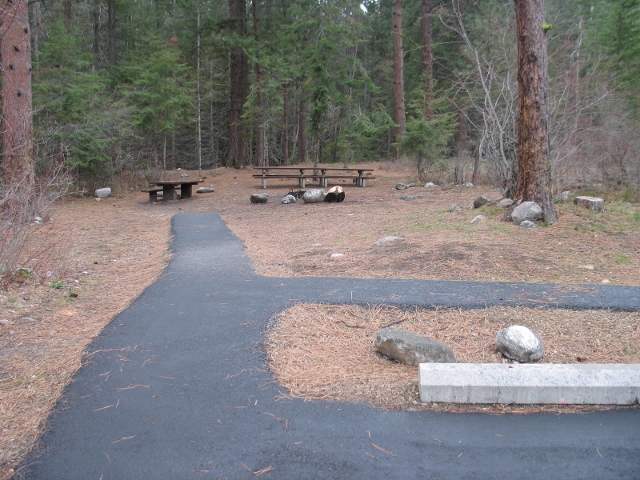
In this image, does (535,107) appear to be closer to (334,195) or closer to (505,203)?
(505,203)

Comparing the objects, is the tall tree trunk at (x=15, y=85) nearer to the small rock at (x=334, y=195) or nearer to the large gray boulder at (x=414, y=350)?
the small rock at (x=334, y=195)

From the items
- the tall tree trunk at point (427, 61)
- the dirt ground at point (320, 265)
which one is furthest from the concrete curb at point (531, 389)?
the tall tree trunk at point (427, 61)

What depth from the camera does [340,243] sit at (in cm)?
915

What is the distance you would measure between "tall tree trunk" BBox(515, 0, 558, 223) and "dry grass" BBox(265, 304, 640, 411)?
4.42m

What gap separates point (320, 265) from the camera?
754 centimetres

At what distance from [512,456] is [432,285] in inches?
133

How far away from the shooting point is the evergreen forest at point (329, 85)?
12.6 metres

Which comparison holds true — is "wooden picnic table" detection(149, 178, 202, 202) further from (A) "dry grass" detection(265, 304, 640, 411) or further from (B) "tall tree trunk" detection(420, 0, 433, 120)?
(A) "dry grass" detection(265, 304, 640, 411)

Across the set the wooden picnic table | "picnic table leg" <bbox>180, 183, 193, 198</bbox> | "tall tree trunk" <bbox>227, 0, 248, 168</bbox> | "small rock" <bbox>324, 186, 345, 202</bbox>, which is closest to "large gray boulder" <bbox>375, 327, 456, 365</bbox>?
"small rock" <bbox>324, 186, 345, 202</bbox>

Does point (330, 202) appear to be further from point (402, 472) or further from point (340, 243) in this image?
point (402, 472)

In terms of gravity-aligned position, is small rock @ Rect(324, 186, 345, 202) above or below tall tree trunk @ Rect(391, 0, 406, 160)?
below

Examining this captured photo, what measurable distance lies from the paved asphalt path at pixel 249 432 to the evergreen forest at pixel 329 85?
323 inches

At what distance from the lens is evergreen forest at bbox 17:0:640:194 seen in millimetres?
12625

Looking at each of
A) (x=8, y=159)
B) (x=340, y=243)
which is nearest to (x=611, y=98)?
(x=340, y=243)
